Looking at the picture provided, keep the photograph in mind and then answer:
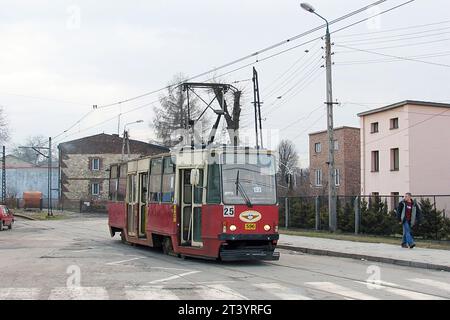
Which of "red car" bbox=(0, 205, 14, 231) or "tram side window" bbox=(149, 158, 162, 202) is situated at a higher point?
"tram side window" bbox=(149, 158, 162, 202)

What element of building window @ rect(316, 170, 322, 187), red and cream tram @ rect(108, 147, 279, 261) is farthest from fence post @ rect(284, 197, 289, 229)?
building window @ rect(316, 170, 322, 187)

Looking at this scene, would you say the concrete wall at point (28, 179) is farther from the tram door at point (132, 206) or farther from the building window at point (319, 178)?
the tram door at point (132, 206)

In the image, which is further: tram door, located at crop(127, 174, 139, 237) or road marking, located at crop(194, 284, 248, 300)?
tram door, located at crop(127, 174, 139, 237)

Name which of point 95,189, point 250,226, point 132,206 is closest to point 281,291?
point 250,226

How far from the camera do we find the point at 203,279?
12297 mm

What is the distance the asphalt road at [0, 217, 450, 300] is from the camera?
1026 centimetres

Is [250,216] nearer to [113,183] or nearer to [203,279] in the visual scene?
[203,279]

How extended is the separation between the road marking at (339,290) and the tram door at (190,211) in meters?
4.57

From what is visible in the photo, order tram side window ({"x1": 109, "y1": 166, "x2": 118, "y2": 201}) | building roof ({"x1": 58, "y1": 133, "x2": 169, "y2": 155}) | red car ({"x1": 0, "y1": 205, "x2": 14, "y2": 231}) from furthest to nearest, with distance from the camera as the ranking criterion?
building roof ({"x1": 58, "y1": 133, "x2": 169, "y2": 155}) < red car ({"x1": 0, "y1": 205, "x2": 14, "y2": 231}) < tram side window ({"x1": 109, "y1": 166, "x2": 118, "y2": 201})

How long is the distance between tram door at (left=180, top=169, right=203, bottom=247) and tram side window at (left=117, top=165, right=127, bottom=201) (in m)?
5.71

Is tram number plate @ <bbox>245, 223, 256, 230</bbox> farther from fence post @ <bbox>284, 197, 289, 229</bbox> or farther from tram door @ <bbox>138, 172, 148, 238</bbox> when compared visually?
fence post @ <bbox>284, 197, 289, 229</bbox>

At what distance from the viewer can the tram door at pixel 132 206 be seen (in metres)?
20.3
